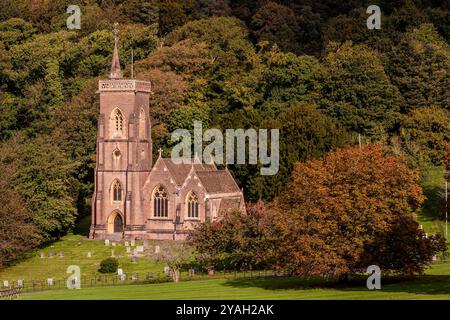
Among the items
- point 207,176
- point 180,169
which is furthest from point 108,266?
point 207,176

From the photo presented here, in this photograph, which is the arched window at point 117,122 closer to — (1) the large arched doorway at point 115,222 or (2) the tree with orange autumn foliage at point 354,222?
(1) the large arched doorway at point 115,222

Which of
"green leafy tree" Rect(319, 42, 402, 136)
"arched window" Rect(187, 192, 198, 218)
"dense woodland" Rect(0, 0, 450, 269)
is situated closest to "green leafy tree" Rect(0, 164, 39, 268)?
"dense woodland" Rect(0, 0, 450, 269)

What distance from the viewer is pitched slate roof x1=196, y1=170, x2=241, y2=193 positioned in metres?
105

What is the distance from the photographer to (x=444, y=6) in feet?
484

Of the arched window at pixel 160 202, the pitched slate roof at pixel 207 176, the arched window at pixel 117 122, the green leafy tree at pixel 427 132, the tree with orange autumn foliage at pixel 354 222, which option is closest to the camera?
the tree with orange autumn foliage at pixel 354 222

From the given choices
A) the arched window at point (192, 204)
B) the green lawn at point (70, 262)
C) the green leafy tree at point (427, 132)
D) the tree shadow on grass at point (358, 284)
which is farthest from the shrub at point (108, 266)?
the green leafy tree at point (427, 132)

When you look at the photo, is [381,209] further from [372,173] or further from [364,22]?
[364,22]

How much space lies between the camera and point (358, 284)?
73.9m

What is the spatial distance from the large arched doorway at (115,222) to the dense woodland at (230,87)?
3.09 meters

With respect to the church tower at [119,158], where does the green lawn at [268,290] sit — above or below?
below

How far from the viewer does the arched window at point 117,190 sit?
10681 cm

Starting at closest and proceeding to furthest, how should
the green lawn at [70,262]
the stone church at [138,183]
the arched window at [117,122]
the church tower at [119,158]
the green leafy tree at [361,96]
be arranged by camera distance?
the green lawn at [70,262] → the stone church at [138,183] → the church tower at [119,158] → the arched window at [117,122] → the green leafy tree at [361,96]

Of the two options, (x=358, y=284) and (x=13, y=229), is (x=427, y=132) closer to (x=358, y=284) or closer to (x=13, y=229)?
(x=13, y=229)

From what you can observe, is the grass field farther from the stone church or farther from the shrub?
the stone church
